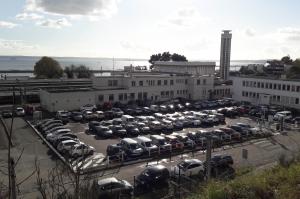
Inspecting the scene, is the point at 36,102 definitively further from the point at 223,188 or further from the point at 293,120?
the point at 223,188

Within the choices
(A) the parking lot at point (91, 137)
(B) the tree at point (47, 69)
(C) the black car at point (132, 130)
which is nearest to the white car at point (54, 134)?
(A) the parking lot at point (91, 137)

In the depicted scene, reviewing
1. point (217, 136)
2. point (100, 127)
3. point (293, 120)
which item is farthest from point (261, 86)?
point (100, 127)

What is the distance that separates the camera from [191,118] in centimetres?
3812

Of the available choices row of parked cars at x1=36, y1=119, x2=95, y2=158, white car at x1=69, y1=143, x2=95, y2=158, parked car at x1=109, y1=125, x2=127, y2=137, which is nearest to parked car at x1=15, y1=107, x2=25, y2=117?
row of parked cars at x1=36, y1=119, x2=95, y2=158

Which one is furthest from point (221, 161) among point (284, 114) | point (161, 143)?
point (284, 114)

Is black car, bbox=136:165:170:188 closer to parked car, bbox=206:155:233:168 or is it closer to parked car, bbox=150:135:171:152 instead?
parked car, bbox=206:155:233:168

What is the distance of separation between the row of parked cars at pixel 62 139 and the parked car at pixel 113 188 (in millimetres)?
4784

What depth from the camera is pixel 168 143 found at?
27.6 metres

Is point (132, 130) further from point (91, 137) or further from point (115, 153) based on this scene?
point (115, 153)

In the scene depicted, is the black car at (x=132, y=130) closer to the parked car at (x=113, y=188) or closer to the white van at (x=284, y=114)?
the parked car at (x=113, y=188)

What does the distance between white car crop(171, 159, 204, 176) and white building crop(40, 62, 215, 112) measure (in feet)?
86.3

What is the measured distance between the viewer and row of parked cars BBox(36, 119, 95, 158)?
967 inches

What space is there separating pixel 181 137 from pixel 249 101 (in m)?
29.0

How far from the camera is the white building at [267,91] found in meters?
47.5
